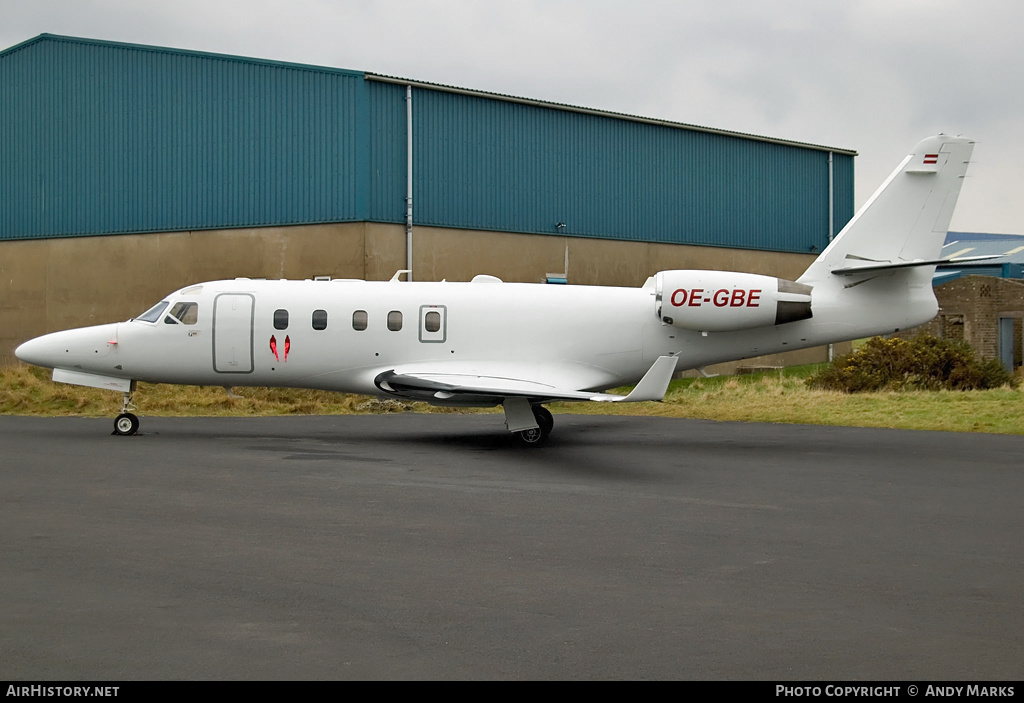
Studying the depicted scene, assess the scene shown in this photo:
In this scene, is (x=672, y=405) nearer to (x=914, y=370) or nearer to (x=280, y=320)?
(x=914, y=370)

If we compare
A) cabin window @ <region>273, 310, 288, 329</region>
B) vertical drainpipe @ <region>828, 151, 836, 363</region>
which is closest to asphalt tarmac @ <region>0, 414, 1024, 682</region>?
cabin window @ <region>273, 310, 288, 329</region>

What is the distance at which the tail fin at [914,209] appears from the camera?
64.8 ft

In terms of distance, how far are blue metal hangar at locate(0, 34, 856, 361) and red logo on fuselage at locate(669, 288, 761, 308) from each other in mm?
12237

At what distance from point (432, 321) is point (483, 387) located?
8.25 feet

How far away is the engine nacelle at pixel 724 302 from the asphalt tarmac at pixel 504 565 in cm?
327

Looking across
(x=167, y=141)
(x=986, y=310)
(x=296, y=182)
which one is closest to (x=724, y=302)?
(x=296, y=182)

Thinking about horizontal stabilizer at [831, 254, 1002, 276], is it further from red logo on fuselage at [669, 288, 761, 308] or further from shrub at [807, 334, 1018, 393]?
shrub at [807, 334, 1018, 393]

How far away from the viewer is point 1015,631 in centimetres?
719

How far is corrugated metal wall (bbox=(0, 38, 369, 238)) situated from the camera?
30.5m

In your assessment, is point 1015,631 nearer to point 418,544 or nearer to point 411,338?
point 418,544

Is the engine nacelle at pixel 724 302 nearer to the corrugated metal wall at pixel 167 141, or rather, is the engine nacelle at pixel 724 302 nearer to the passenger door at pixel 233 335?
the passenger door at pixel 233 335

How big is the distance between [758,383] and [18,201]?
24422mm

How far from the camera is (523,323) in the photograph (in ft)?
65.6

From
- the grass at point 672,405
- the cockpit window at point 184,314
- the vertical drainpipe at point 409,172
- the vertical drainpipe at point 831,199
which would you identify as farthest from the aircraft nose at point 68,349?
the vertical drainpipe at point 831,199
